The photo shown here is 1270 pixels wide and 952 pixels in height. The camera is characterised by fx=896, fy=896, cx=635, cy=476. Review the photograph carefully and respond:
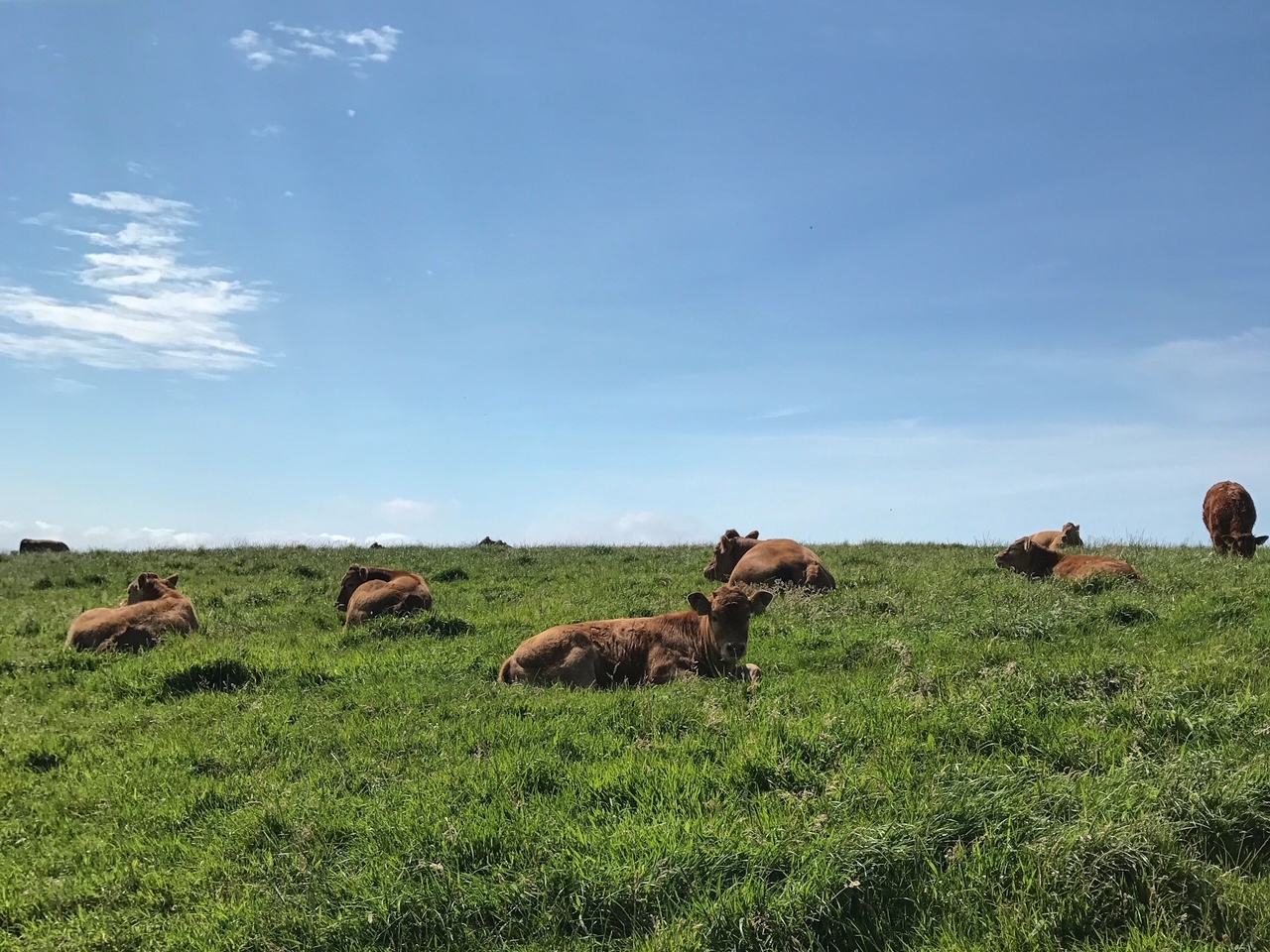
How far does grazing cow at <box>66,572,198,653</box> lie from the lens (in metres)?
13.8

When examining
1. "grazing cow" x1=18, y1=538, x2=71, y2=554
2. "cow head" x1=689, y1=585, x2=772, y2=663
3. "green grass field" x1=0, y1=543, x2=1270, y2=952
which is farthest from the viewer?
"grazing cow" x1=18, y1=538, x2=71, y2=554

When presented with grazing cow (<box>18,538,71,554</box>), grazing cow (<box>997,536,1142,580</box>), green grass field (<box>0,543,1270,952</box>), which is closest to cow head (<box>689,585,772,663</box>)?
green grass field (<box>0,543,1270,952</box>)

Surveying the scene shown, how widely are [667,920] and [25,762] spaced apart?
7516mm

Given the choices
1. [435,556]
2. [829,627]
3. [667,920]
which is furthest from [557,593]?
[667,920]

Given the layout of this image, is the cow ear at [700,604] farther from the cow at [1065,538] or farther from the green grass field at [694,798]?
the cow at [1065,538]

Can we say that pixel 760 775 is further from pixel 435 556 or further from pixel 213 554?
pixel 213 554

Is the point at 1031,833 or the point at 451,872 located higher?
the point at 1031,833

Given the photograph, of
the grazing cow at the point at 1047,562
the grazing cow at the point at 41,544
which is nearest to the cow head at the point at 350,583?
the grazing cow at the point at 1047,562

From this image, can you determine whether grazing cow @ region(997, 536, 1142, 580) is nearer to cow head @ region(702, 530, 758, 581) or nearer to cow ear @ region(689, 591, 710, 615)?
cow head @ region(702, 530, 758, 581)

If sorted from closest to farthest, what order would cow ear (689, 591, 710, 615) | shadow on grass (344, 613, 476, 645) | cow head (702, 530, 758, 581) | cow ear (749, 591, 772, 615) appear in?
cow ear (689, 591, 710, 615), cow ear (749, 591, 772, 615), shadow on grass (344, 613, 476, 645), cow head (702, 530, 758, 581)

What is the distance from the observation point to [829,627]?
1167 centimetres

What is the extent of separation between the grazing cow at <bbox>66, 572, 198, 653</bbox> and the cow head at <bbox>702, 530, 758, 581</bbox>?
10034 millimetres

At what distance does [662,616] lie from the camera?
11.4 m

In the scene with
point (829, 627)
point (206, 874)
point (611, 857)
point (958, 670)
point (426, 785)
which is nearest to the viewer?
point (611, 857)
